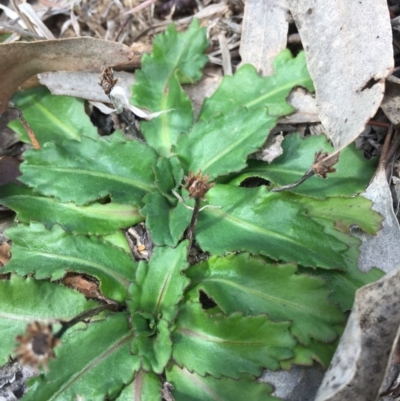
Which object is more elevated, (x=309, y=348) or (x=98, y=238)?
(x=98, y=238)

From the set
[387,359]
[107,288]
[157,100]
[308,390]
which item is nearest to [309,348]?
[308,390]

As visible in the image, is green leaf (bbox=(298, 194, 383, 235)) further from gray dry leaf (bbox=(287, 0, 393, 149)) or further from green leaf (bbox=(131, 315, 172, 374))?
green leaf (bbox=(131, 315, 172, 374))

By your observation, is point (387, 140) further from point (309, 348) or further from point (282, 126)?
point (309, 348)

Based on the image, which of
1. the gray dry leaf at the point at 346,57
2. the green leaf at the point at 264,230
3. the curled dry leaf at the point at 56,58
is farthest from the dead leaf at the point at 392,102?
the curled dry leaf at the point at 56,58

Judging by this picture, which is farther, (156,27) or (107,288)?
(156,27)

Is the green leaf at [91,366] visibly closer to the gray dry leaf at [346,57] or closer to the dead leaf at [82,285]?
the dead leaf at [82,285]

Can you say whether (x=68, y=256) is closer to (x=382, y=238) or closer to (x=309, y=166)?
(x=309, y=166)

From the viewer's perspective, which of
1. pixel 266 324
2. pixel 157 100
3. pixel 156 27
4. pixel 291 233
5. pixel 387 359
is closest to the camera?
pixel 387 359
